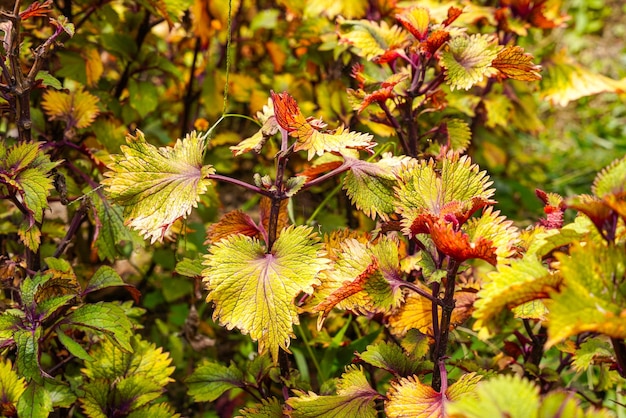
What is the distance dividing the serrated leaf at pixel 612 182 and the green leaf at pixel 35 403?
0.96 m

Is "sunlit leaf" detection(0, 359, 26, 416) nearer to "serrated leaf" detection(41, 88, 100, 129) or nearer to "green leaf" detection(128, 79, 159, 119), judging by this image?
"serrated leaf" detection(41, 88, 100, 129)

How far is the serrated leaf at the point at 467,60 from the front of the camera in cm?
118

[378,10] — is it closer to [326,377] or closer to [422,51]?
[422,51]

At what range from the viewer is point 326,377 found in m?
1.48

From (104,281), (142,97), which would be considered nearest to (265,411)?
(104,281)

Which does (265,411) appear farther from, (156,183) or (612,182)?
(612,182)

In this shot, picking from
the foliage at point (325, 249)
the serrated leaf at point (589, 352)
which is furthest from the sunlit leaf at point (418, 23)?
the serrated leaf at point (589, 352)

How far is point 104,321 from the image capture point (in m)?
1.13

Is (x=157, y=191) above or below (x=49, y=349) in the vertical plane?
above

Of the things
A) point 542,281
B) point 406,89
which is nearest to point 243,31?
point 406,89

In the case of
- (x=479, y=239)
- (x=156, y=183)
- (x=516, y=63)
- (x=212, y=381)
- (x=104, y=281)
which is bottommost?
(x=212, y=381)

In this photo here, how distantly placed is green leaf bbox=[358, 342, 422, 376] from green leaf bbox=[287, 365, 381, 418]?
2.1 inches

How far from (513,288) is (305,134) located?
43 cm

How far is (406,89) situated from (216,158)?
2.63ft
